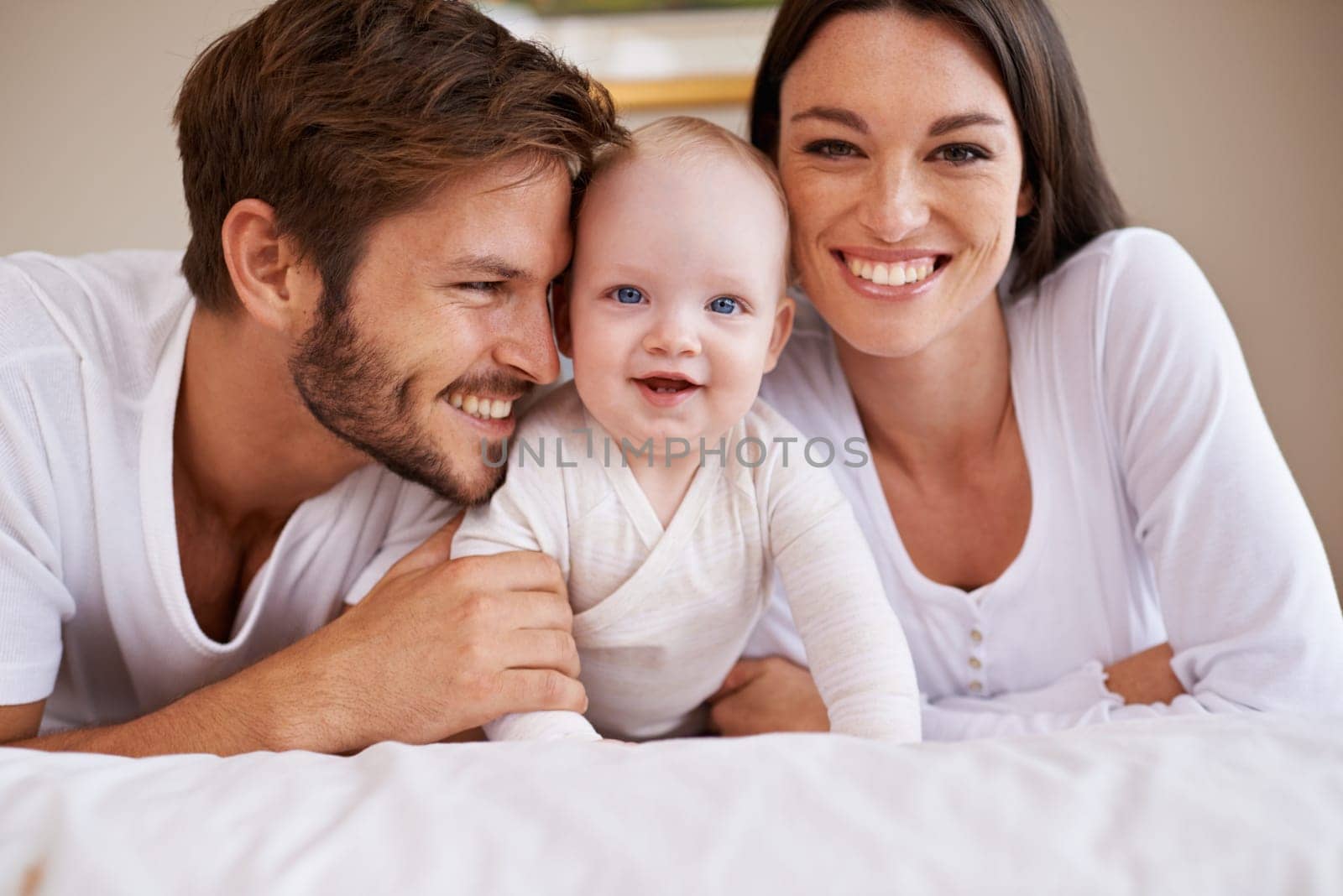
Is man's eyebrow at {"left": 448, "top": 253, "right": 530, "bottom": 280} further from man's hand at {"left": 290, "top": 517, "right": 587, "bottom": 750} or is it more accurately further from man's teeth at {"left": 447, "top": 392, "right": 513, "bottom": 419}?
man's hand at {"left": 290, "top": 517, "right": 587, "bottom": 750}

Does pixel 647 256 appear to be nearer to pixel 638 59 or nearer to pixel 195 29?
pixel 638 59

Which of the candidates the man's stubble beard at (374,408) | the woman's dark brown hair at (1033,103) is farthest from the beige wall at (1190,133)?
the man's stubble beard at (374,408)

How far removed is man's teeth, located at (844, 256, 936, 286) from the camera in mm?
1529

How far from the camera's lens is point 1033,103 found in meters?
1.53

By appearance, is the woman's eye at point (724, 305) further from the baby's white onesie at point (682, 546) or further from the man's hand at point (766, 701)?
the man's hand at point (766, 701)

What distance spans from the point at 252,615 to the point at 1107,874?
1.17 meters

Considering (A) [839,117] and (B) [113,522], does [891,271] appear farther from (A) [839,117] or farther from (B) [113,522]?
(B) [113,522]

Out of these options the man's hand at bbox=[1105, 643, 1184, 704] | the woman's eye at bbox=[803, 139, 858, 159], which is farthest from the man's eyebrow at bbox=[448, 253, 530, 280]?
the man's hand at bbox=[1105, 643, 1184, 704]

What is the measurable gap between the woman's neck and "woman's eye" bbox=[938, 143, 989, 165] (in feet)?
0.92

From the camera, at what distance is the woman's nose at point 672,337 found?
4.20 ft

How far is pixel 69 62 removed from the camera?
2.57 metres

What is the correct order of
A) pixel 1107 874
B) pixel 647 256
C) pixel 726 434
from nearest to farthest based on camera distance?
1. pixel 1107 874
2. pixel 647 256
3. pixel 726 434

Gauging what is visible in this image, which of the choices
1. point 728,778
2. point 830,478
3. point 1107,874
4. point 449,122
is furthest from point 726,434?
point 1107,874

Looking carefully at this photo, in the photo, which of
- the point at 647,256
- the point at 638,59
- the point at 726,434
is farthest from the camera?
the point at 638,59
